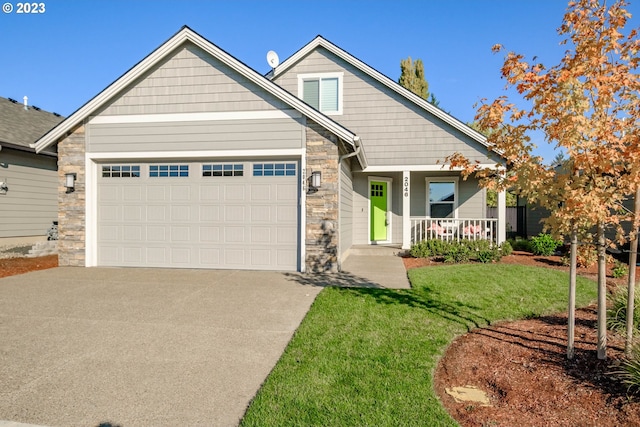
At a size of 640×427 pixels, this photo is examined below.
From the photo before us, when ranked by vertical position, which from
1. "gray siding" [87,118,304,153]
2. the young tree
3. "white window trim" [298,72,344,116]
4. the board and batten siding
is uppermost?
the young tree

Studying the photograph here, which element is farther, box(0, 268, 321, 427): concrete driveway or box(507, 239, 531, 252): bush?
box(507, 239, 531, 252): bush

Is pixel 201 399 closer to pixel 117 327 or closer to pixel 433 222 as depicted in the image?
pixel 117 327

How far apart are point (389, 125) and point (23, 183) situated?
1186 cm

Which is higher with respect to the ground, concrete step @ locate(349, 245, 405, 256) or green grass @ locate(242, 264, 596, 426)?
concrete step @ locate(349, 245, 405, 256)

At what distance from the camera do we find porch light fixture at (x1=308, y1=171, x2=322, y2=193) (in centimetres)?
809

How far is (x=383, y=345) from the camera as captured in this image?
4070 millimetres

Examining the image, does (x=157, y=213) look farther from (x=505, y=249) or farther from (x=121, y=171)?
(x=505, y=249)

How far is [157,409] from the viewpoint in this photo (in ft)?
9.40

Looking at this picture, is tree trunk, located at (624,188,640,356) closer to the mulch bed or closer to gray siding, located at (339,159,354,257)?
the mulch bed

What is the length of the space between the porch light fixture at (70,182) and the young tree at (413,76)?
21.5 m

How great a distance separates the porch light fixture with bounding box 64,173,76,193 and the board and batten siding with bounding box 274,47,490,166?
7570 millimetres

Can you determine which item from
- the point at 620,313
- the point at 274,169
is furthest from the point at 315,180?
the point at 620,313

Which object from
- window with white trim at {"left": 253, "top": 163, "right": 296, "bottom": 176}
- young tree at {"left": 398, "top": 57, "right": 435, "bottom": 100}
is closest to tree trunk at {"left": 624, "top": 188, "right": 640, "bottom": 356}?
window with white trim at {"left": 253, "top": 163, "right": 296, "bottom": 176}

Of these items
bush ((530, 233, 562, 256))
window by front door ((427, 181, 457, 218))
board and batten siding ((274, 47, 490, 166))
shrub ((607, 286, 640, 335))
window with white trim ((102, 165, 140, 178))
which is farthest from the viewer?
window by front door ((427, 181, 457, 218))
